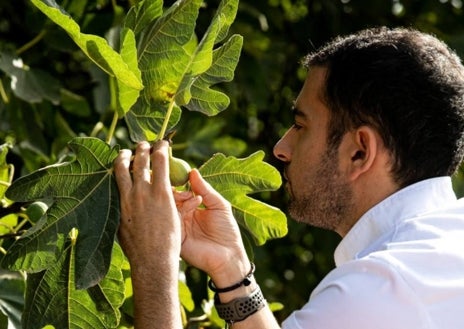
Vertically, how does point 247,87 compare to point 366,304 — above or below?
above

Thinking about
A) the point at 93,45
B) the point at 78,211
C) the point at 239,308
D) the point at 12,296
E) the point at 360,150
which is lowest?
the point at 12,296

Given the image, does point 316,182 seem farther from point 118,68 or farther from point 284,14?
point 284,14

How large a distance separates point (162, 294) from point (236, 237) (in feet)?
0.72

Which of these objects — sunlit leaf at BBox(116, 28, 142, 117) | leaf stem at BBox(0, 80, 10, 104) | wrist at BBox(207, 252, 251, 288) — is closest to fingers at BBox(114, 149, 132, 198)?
sunlit leaf at BBox(116, 28, 142, 117)

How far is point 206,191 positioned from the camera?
6.60 feet

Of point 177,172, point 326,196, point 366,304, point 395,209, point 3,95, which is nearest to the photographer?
point 366,304

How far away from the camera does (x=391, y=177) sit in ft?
6.95

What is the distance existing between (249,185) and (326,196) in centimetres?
14

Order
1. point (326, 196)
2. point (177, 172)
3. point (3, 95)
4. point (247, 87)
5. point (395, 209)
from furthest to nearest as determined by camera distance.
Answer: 1. point (247, 87)
2. point (3, 95)
3. point (326, 196)
4. point (395, 209)
5. point (177, 172)

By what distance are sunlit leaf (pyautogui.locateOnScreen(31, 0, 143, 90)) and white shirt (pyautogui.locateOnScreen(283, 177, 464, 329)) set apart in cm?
42

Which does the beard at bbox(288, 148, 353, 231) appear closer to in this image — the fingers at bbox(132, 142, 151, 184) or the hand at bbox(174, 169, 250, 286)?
the hand at bbox(174, 169, 250, 286)

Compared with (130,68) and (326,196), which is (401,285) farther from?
(130,68)

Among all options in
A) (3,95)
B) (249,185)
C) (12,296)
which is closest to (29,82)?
(3,95)

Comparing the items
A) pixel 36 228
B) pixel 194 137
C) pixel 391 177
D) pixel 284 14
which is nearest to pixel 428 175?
pixel 391 177
